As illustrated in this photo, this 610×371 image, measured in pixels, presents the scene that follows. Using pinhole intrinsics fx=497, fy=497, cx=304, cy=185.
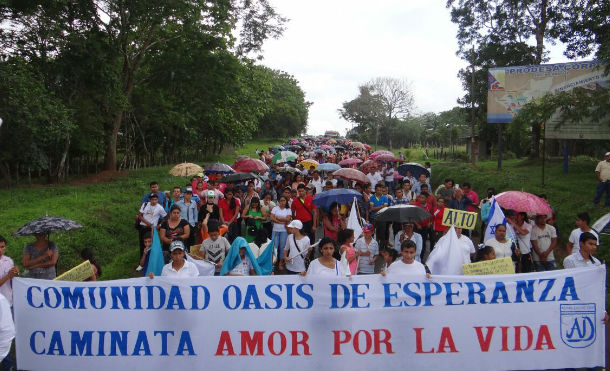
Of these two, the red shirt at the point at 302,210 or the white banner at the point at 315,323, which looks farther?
the red shirt at the point at 302,210

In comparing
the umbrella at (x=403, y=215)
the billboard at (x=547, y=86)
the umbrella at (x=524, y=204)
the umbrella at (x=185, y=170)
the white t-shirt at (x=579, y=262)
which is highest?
the billboard at (x=547, y=86)

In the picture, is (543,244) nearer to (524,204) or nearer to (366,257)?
(524,204)

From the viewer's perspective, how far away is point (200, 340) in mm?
5211

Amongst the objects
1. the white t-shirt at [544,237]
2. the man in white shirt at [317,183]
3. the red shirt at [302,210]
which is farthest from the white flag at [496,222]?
the man in white shirt at [317,183]

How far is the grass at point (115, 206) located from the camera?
10.7 m

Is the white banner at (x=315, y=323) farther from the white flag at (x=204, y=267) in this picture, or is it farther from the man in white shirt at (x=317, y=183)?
the man in white shirt at (x=317, y=183)

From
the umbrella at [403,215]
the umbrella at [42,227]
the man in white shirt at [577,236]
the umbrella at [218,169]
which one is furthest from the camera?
the umbrella at [218,169]

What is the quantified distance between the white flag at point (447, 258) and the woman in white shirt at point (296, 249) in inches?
72.8

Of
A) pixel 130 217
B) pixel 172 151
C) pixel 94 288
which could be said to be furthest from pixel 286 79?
pixel 94 288

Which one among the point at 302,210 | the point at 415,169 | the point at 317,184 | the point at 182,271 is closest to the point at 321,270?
the point at 182,271

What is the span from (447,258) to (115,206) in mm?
11630

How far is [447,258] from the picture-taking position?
641 cm

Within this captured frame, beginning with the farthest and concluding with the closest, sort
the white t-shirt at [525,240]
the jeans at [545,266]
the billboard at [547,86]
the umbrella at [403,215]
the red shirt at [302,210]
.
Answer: the billboard at [547,86] → the red shirt at [302,210] → the umbrella at [403,215] → the white t-shirt at [525,240] → the jeans at [545,266]

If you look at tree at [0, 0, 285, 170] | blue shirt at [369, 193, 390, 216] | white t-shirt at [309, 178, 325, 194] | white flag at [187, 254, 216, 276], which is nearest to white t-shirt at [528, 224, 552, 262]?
blue shirt at [369, 193, 390, 216]
